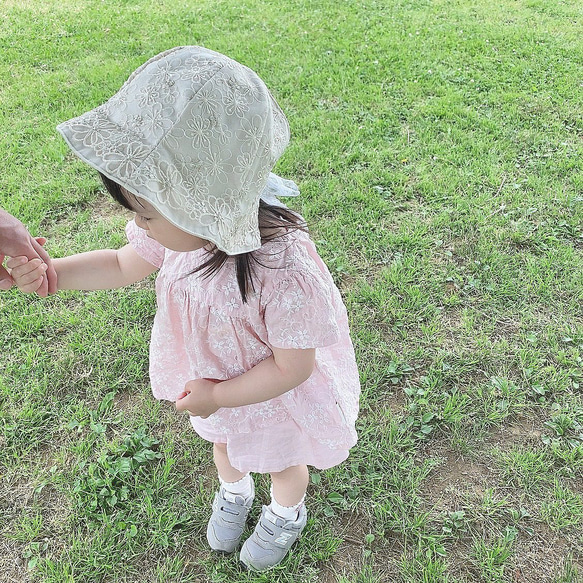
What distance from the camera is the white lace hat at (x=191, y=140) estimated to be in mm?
1066

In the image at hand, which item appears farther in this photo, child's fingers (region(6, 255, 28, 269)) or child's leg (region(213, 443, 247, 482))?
child's leg (region(213, 443, 247, 482))

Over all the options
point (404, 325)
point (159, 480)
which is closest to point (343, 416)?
point (159, 480)

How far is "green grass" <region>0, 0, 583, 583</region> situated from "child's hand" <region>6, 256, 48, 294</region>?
90cm

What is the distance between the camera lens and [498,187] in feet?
11.5

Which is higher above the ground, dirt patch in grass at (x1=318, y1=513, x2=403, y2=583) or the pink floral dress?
the pink floral dress

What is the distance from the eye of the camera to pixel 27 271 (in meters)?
1.52

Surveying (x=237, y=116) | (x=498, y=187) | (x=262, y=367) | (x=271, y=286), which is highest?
(x=237, y=116)

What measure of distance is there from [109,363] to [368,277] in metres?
1.34

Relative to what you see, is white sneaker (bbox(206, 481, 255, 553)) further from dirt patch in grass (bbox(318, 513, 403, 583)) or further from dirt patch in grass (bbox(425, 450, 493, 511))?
dirt patch in grass (bbox(425, 450, 493, 511))

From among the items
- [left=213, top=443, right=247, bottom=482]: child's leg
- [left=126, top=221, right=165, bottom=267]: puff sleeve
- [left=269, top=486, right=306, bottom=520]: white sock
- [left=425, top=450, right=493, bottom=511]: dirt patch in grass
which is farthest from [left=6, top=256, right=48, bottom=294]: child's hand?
[left=425, top=450, right=493, bottom=511]: dirt patch in grass

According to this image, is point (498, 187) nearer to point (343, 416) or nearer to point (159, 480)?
point (343, 416)

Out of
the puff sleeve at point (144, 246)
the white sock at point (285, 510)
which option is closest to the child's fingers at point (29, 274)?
the puff sleeve at point (144, 246)

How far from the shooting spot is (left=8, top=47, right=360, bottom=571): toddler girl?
1.08 meters

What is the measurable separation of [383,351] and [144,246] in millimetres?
1338
